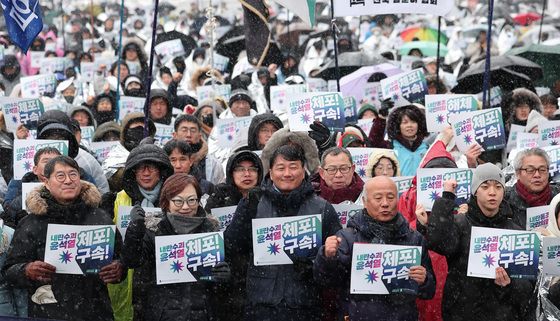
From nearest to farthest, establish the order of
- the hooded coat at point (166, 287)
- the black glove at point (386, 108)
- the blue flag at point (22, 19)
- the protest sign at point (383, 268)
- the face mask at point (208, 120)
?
the protest sign at point (383, 268) → the hooded coat at point (166, 287) → the blue flag at point (22, 19) → the black glove at point (386, 108) → the face mask at point (208, 120)

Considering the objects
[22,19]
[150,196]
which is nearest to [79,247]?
[150,196]

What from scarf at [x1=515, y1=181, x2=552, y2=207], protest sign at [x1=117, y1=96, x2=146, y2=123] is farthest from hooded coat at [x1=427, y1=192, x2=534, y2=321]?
protest sign at [x1=117, y1=96, x2=146, y2=123]

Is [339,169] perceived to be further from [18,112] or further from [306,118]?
[18,112]

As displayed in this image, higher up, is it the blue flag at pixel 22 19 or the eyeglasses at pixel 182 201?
the blue flag at pixel 22 19

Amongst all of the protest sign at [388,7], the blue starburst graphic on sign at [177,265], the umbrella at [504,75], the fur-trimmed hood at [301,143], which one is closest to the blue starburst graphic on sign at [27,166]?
the fur-trimmed hood at [301,143]

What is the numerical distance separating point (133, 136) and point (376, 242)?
3937 mm

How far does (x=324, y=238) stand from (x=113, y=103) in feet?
24.8

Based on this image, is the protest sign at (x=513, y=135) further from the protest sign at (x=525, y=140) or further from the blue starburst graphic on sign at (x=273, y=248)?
the blue starburst graphic on sign at (x=273, y=248)

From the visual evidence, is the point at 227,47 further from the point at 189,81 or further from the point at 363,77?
the point at 363,77

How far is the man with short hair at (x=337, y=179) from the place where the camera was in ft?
27.5

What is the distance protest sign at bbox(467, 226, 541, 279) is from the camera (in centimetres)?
702

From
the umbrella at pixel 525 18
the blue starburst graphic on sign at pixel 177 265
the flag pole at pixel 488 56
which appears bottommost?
the umbrella at pixel 525 18

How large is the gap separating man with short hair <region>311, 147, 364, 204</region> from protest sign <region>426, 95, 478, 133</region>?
2178mm

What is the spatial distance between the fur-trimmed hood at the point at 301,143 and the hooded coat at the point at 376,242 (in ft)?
5.71
